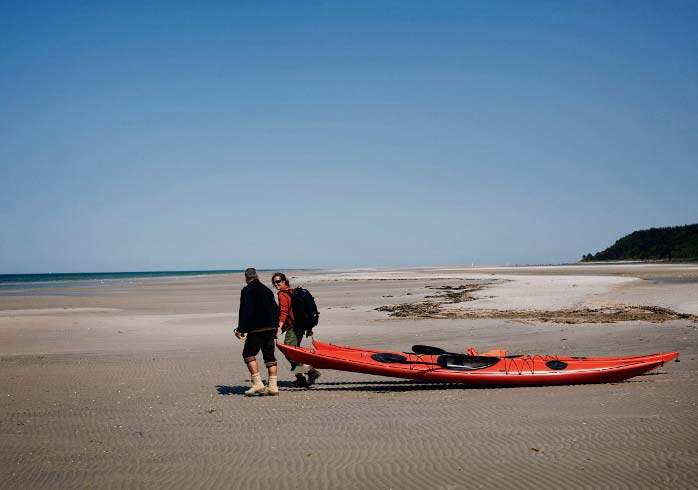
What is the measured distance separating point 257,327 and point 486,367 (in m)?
3.54

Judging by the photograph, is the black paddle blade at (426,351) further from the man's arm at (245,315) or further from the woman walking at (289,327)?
the man's arm at (245,315)

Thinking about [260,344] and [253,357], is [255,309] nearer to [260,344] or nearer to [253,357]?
[260,344]

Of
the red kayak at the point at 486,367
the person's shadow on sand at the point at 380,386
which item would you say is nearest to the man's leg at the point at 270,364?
the red kayak at the point at 486,367

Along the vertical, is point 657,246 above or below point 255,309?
above

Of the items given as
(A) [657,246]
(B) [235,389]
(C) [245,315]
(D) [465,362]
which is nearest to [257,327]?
(C) [245,315]

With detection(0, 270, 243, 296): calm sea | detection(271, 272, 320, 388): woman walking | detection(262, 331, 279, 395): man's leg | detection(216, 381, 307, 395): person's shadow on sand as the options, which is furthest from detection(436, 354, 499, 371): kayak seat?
detection(0, 270, 243, 296): calm sea

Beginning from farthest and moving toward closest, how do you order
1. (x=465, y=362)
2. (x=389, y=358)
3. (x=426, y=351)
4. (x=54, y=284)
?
(x=54, y=284)
(x=426, y=351)
(x=389, y=358)
(x=465, y=362)

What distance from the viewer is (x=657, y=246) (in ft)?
383

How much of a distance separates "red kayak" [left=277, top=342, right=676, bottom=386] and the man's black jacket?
2.27ft

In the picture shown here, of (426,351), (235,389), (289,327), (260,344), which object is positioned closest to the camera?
(260,344)

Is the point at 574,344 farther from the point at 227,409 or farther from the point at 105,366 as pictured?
the point at 105,366

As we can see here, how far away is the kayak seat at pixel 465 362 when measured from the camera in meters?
9.47

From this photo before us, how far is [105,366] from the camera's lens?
12117 millimetres

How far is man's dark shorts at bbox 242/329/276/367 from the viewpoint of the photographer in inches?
366
